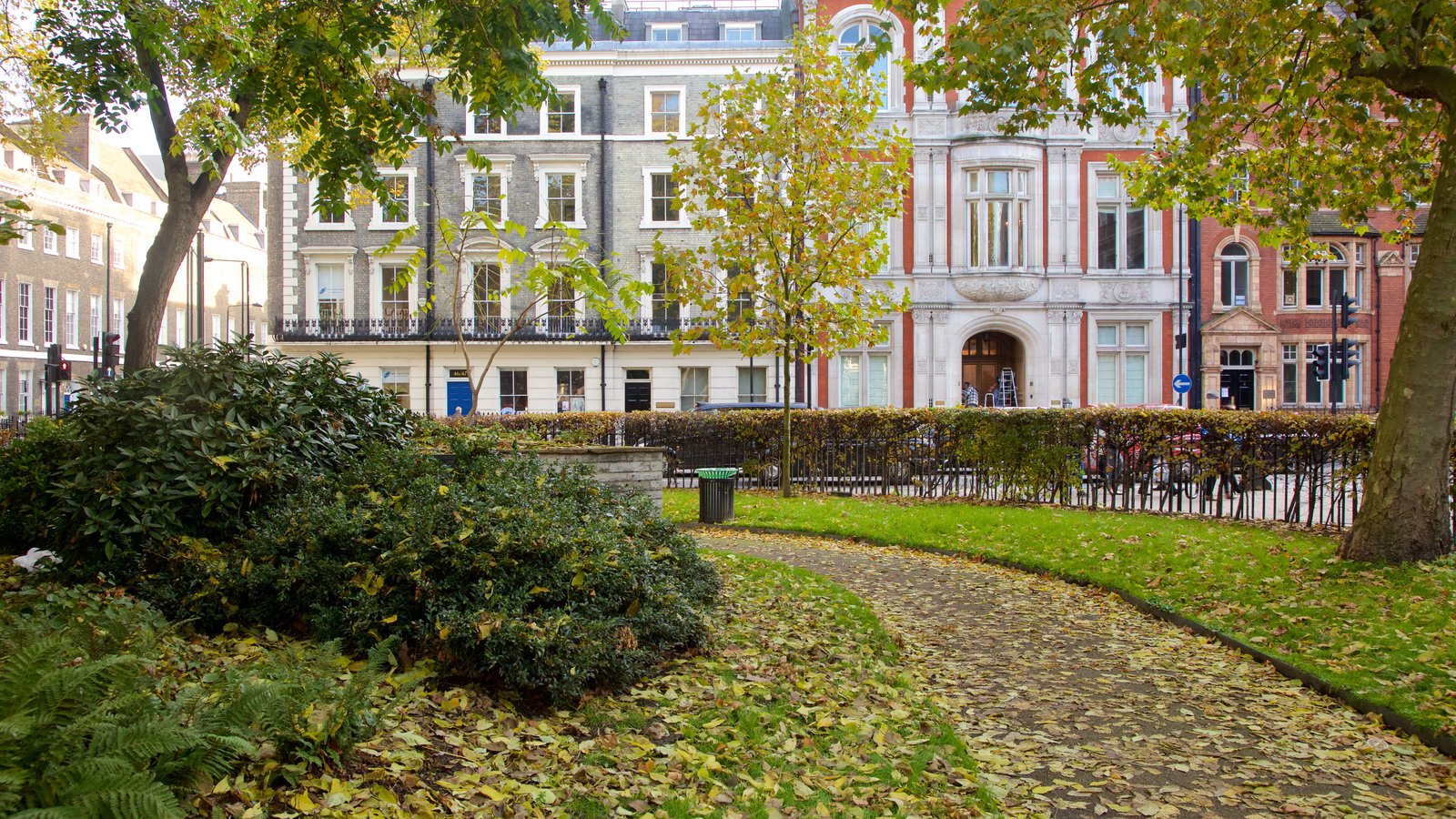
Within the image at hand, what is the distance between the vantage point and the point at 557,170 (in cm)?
3438

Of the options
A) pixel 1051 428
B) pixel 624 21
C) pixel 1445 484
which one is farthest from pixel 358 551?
pixel 624 21

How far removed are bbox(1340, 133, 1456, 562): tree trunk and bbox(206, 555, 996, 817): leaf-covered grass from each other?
5.77 meters

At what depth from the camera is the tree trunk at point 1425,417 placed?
8789 millimetres

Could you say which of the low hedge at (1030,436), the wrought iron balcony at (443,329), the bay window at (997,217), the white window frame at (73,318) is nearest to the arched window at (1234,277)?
the bay window at (997,217)

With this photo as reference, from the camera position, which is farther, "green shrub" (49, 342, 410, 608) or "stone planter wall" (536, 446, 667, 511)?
"stone planter wall" (536, 446, 667, 511)

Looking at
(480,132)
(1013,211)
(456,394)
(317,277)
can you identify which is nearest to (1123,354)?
(1013,211)

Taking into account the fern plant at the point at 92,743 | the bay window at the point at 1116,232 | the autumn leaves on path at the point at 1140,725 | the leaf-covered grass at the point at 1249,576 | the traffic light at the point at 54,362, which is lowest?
the autumn leaves on path at the point at 1140,725

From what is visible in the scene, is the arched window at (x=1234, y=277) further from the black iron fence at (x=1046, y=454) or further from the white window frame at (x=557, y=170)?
the white window frame at (x=557, y=170)

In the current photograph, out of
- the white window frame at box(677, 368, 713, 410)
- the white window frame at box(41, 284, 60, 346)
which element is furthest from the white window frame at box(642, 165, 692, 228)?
the white window frame at box(41, 284, 60, 346)

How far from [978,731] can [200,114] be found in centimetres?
841

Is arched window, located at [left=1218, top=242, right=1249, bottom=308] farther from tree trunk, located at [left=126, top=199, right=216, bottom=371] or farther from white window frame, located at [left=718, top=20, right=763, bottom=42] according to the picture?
tree trunk, located at [left=126, top=199, right=216, bottom=371]

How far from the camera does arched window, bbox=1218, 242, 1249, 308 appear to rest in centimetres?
3328

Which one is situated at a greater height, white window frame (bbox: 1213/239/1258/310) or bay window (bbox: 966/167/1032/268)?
bay window (bbox: 966/167/1032/268)

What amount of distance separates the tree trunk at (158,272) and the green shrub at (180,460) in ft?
24.7
